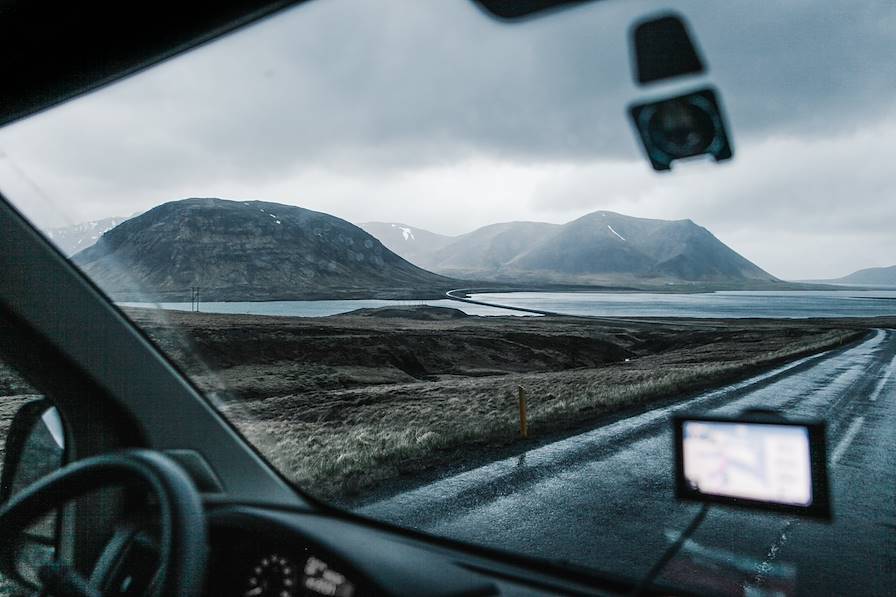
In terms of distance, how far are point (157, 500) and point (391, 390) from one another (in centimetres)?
1972

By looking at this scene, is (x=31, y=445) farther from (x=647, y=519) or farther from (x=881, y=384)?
(x=881, y=384)

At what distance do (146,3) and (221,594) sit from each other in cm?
212

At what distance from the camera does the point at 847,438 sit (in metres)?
10.9

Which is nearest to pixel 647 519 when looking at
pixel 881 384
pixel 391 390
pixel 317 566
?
pixel 317 566

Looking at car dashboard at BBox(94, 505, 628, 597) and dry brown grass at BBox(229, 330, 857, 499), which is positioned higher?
car dashboard at BBox(94, 505, 628, 597)

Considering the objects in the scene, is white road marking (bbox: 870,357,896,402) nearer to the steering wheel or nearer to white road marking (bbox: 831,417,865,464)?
white road marking (bbox: 831,417,865,464)

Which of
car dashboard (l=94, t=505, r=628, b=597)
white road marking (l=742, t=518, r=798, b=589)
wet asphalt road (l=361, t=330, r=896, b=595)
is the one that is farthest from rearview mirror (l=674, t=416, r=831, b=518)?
white road marking (l=742, t=518, r=798, b=589)

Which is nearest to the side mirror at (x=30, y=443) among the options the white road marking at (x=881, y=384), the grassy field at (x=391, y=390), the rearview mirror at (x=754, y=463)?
the grassy field at (x=391, y=390)

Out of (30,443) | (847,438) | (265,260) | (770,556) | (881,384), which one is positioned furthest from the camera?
(265,260)

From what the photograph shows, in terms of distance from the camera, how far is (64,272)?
2236 millimetres

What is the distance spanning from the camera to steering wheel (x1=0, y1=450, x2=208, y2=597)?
1.46m

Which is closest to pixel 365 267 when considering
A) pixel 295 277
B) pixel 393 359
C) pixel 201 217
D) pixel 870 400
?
pixel 295 277

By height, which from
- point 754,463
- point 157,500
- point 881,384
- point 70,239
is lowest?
point 881,384

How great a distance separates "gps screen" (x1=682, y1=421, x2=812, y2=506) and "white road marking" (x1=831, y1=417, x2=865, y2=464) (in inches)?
387
